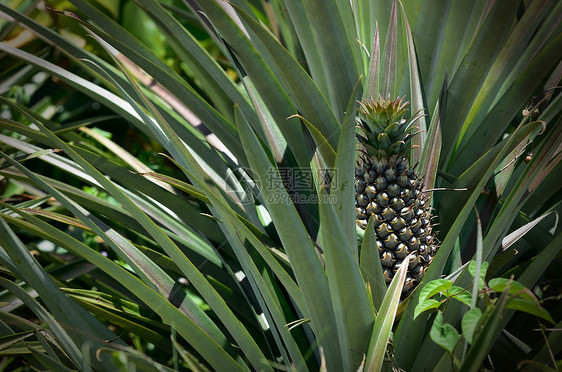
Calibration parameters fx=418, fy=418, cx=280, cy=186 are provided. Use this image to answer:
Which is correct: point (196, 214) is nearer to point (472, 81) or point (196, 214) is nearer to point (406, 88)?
point (406, 88)

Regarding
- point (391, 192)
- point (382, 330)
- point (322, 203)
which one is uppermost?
point (322, 203)

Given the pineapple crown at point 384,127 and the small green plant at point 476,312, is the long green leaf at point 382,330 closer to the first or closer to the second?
the small green plant at point 476,312

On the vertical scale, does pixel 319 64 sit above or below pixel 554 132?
above

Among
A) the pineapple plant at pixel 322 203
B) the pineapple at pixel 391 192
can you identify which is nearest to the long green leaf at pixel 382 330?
the pineapple plant at pixel 322 203

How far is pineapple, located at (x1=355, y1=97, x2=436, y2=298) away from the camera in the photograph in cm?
81

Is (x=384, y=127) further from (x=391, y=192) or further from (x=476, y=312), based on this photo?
(x=476, y=312)

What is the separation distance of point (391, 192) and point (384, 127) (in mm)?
127

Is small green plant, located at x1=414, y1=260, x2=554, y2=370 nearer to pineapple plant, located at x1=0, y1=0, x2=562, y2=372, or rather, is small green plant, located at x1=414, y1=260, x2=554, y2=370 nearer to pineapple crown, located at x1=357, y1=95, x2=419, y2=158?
pineapple plant, located at x1=0, y1=0, x2=562, y2=372

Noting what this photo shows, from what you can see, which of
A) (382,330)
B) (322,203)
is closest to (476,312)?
(382,330)

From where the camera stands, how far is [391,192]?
817mm

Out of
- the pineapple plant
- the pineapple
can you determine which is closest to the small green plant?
the pineapple plant

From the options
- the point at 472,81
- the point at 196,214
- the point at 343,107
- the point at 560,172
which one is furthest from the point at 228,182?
the point at 560,172

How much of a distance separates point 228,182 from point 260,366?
19.7 inches

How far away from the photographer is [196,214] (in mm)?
1032
